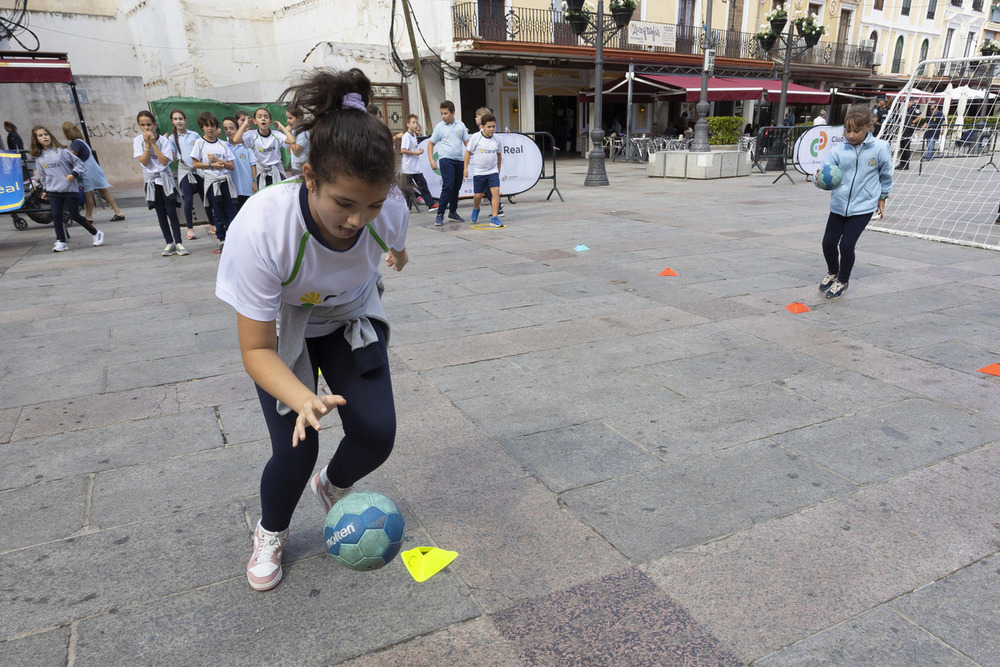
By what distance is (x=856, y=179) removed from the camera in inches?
212

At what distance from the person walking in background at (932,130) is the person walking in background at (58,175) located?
14854 millimetres

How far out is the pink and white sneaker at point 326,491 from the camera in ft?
8.25

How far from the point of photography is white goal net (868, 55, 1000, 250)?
9297 millimetres

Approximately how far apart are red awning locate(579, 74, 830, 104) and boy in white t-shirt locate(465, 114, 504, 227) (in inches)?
592

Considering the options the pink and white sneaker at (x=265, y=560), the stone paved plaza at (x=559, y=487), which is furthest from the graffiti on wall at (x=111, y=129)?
the pink and white sneaker at (x=265, y=560)

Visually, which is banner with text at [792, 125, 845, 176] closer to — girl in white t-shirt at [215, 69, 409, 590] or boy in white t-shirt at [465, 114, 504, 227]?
boy in white t-shirt at [465, 114, 504, 227]

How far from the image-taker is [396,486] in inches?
114

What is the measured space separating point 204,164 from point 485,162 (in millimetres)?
3801

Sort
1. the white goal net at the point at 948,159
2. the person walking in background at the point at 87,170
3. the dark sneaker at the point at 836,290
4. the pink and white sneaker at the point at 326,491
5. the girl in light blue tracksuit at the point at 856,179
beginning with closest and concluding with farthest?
the pink and white sneaker at the point at 326,491, the girl in light blue tracksuit at the point at 856,179, the dark sneaker at the point at 836,290, the white goal net at the point at 948,159, the person walking in background at the point at 87,170

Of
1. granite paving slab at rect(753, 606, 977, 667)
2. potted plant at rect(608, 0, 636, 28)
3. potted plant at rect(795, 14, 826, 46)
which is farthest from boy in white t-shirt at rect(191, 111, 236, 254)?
potted plant at rect(795, 14, 826, 46)

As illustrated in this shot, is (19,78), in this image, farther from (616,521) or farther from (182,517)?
(616,521)

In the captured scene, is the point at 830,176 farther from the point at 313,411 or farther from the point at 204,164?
the point at 204,164

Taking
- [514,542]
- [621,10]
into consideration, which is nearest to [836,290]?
[514,542]

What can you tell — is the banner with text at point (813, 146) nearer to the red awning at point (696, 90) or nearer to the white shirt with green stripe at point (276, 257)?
the red awning at point (696, 90)
